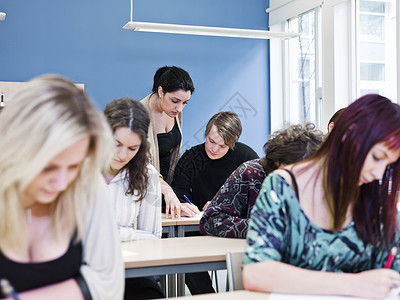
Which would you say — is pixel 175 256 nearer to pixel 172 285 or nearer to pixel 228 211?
pixel 228 211

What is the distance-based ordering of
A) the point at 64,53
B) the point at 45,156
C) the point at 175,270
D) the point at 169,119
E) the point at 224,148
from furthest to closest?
1. the point at 64,53
2. the point at 169,119
3. the point at 224,148
4. the point at 175,270
5. the point at 45,156

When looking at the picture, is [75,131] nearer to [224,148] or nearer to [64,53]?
[224,148]

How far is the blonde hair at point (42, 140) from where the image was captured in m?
1.05

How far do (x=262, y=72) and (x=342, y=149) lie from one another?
481 centimetres

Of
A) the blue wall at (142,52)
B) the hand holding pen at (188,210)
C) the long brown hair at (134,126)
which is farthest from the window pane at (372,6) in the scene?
the long brown hair at (134,126)

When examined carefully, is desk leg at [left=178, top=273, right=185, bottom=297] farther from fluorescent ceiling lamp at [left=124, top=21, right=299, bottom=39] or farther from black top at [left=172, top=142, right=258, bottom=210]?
fluorescent ceiling lamp at [left=124, top=21, right=299, bottom=39]

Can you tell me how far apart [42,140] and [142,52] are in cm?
461

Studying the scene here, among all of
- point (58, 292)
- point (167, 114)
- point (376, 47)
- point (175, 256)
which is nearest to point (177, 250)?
point (175, 256)

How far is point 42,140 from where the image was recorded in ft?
3.46

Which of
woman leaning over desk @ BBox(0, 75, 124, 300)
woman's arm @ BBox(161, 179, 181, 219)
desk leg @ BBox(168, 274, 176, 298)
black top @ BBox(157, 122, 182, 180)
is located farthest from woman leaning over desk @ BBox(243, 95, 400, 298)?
black top @ BBox(157, 122, 182, 180)

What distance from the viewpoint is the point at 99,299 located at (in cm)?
134

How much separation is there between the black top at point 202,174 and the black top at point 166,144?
5.7 inches

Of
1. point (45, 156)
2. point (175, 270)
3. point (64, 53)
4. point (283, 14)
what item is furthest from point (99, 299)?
point (283, 14)

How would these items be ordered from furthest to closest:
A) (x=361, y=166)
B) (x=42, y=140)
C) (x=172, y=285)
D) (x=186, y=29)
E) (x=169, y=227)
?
(x=186, y=29) → (x=169, y=227) → (x=172, y=285) → (x=361, y=166) → (x=42, y=140)
